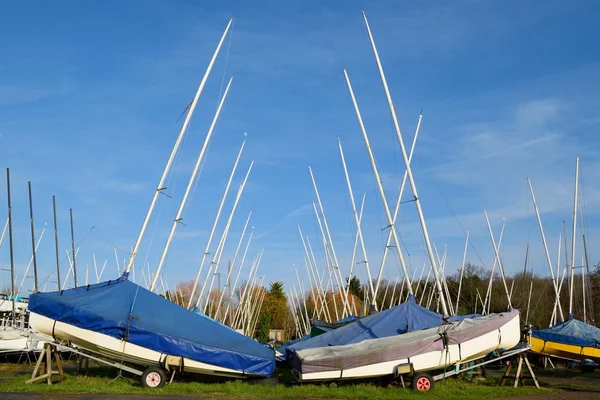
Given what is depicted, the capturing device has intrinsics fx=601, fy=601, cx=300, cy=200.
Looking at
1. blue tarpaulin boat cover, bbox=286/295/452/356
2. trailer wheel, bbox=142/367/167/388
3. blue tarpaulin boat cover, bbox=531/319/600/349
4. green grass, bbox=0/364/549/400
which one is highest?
blue tarpaulin boat cover, bbox=286/295/452/356

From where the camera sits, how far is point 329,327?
108 feet

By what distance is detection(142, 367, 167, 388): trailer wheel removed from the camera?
20.8 meters

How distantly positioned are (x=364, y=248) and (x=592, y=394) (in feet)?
66.1

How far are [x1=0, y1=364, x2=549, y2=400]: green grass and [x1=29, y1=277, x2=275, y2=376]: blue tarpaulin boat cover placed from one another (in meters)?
1.01

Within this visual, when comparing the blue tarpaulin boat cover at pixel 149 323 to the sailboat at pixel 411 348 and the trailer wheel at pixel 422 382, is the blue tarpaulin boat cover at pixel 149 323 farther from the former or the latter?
the trailer wheel at pixel 422 382

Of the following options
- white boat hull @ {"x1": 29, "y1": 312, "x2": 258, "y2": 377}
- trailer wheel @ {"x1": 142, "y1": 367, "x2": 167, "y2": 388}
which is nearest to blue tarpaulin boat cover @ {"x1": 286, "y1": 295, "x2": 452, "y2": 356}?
white boat hull @ {"x1": 29, "y1": 312, "x2": 258, "y2": 377}

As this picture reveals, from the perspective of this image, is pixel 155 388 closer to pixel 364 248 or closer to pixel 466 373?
pixel 466 373

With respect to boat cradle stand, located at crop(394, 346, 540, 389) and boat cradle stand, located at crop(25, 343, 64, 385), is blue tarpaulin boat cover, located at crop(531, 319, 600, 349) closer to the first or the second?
boat cradle stand, located at crop(394, 346, 540, 389)

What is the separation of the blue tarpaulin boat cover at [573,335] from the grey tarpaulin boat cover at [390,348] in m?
10.1

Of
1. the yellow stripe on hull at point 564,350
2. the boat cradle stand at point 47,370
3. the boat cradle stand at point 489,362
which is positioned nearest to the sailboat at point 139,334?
the boat cradle stand at point 47,370

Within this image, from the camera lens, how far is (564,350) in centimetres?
3064

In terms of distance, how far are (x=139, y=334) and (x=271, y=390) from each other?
16.4 feet

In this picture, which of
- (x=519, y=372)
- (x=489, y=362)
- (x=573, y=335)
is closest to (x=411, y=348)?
(x=489, y=362)

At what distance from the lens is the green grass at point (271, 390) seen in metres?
19.2
